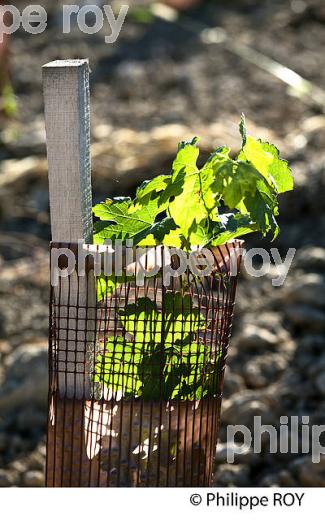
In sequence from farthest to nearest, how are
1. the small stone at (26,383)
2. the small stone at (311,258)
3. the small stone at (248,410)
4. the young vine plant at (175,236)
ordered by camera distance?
the small stone at (311,258), the small stone at (26,383), the small stone at (248,410), the young vine plant at (175,236)

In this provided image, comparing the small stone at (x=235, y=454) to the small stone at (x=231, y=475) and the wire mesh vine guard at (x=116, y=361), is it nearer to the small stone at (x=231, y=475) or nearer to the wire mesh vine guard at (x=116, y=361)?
the small stone at (x=231, y=475)

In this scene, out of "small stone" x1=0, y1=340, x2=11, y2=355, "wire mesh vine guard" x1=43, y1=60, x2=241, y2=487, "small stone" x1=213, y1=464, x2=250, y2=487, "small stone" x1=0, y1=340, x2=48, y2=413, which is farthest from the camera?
"small stone" x1=0, y1=340, x2=11, y2=355

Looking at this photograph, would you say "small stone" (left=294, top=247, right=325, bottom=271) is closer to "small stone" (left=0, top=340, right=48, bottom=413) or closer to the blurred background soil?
the blurred background soil

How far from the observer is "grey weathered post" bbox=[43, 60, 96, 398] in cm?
259

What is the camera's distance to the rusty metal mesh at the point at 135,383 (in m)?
2.63

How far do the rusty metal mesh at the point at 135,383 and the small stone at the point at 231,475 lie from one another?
1.17 meters

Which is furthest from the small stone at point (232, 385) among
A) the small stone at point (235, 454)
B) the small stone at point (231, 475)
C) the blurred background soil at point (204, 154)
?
the small stone at point (231, 475)

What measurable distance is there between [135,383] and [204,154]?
3.77m

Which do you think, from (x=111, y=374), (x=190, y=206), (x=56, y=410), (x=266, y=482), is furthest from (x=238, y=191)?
(x=266, y=482)

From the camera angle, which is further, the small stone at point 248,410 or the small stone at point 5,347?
the small stone at point 5,347

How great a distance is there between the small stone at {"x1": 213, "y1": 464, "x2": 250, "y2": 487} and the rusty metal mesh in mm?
1168

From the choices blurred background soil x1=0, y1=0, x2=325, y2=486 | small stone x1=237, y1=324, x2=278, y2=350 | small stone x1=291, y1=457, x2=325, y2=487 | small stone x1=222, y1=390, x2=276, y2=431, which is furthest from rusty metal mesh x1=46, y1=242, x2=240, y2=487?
small stone x1=237, y1=324, x2=278, y2=350

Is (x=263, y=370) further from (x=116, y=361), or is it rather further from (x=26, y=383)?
(x=116, y=361)

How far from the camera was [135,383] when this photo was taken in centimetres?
267
